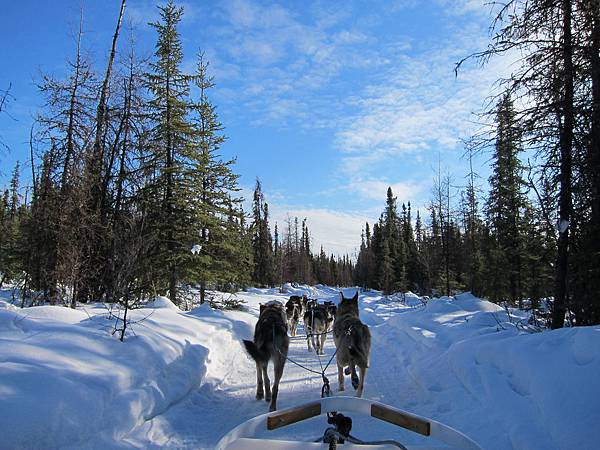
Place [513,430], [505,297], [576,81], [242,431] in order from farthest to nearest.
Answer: [505,297]
[576,81]
[513,430]
[242,431]

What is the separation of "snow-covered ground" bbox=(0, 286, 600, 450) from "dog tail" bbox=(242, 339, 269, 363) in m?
0.71

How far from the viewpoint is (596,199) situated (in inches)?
331

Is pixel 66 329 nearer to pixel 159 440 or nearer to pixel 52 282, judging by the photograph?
pixel 159 440

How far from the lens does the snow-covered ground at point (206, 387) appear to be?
3.78 meters

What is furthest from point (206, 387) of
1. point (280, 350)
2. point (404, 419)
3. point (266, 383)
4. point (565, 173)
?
point (565, 173)

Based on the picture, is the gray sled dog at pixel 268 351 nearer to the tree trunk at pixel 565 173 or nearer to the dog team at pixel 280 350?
the dog team at pixel 280 350

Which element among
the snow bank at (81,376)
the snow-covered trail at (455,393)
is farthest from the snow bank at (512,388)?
the snow bank at (81,376)

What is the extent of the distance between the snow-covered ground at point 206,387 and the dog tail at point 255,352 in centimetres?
71

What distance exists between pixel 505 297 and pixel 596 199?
17.8 metres

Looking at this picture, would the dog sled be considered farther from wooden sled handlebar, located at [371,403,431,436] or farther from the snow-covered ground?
the snow-covered ground

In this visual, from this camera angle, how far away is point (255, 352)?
6027 millimetres

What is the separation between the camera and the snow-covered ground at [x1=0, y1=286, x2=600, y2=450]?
12.4 ft

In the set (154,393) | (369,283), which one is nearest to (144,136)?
(154,393)

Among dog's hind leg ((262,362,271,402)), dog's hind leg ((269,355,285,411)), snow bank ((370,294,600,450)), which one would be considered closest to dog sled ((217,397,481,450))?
snow bank ((370,294,600,450))
